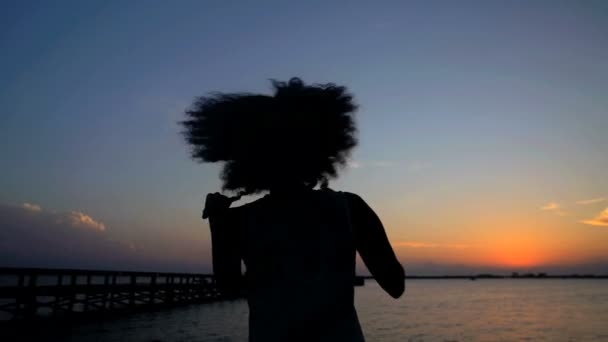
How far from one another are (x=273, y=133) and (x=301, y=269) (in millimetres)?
441

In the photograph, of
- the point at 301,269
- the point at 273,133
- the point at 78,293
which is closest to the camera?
the point at 301,269

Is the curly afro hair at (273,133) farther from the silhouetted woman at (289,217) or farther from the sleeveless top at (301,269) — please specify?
the sleeveless top at (301,269)

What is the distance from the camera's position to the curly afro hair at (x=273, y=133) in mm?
1498

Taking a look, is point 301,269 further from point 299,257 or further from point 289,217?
point 289,217

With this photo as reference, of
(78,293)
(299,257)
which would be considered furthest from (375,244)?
(78,293)

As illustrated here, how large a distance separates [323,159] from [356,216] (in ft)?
0.82

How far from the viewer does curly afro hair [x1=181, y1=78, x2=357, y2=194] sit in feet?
4.91

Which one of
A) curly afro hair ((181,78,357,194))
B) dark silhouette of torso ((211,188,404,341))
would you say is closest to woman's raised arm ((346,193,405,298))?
dark silhouette of torso ((211,188,404,341))

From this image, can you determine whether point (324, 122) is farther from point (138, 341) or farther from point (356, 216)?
point (138, 341)

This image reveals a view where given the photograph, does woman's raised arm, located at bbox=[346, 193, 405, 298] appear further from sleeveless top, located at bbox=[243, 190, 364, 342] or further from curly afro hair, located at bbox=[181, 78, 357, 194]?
curly afro hair, located at bbox=[181, 78, 357, 194]

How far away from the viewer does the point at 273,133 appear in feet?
4.85

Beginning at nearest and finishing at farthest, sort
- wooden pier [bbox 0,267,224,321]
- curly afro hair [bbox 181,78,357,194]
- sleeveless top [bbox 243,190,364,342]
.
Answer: sleeveless top [bbox 243,190,364,342] < curly afro hair [bbox 181,78,357,194] < wooden pier [bbox 0,267,224,321]

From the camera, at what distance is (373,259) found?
5.03ft

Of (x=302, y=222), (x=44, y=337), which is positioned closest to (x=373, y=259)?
(x=302, y=222)
